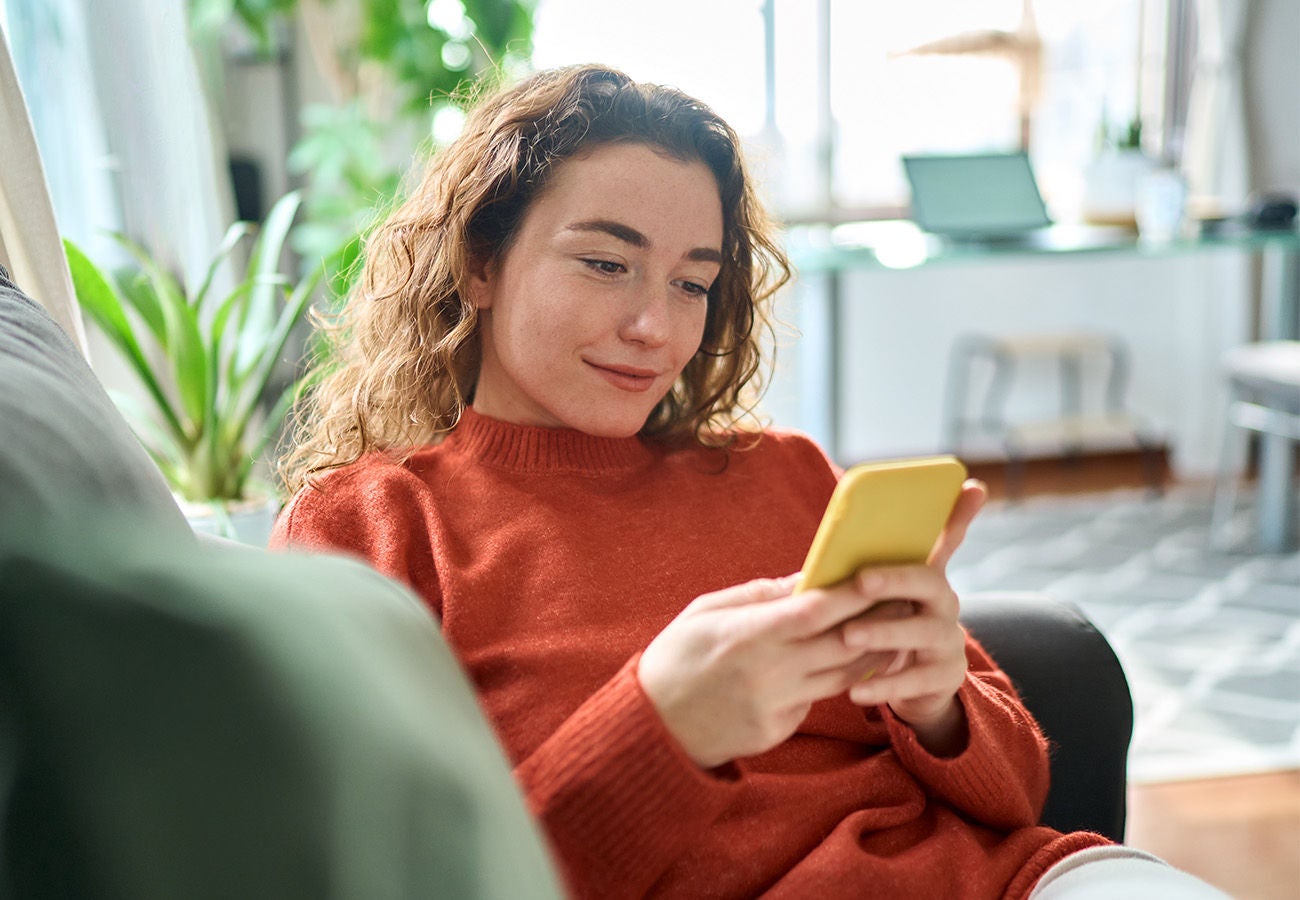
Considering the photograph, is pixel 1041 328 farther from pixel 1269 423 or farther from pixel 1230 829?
pixel 1230 829

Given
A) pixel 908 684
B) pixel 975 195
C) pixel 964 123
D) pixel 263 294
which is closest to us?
pixel 908 684

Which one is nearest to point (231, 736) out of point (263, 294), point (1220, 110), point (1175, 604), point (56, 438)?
point (56, 438)

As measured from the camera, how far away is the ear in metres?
1.07

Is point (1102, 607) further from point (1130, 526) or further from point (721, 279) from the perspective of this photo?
point (721, 279)

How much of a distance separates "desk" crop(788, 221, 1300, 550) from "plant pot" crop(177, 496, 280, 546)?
5.03 feet

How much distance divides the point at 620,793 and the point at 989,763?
1.05 ft

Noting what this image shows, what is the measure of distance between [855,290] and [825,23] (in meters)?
1.00

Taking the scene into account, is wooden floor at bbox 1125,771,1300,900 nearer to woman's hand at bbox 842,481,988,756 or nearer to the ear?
woman's hand at bbox 842,481,988,756

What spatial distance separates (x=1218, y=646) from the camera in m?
2.76

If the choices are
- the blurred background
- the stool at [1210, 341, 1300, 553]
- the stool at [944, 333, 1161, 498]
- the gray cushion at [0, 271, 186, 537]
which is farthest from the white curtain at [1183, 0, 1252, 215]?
the gray cushion at [0, 271, 186, 537]

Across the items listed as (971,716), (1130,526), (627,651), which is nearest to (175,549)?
(627,651)

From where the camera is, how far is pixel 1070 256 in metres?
3.38

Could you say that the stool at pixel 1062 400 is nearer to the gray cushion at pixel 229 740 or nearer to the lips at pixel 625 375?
the lips at pixel 625 375

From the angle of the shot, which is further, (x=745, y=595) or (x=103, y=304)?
(x=103, y=304)
